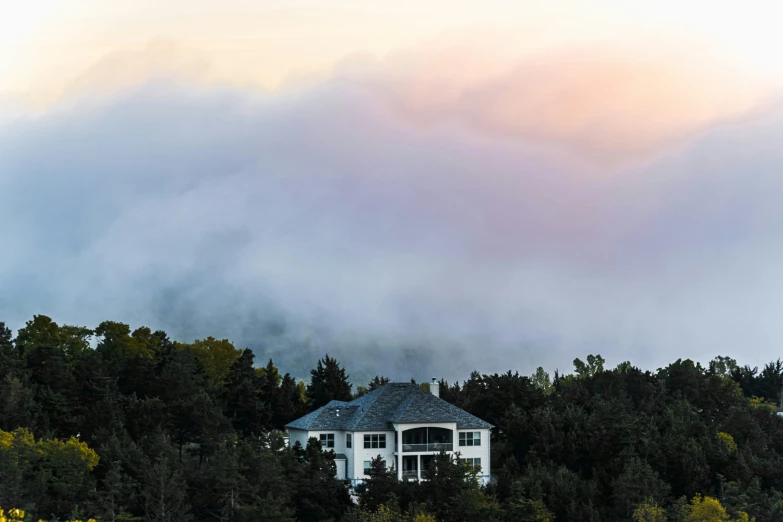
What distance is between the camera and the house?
Answer: 8244 cm

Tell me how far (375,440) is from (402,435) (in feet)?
7.51

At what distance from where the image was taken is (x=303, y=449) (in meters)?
82.0

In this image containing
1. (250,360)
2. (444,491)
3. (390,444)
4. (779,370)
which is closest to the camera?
(444,491)

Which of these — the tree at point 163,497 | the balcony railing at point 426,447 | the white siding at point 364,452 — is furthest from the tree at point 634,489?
the tree at point 163,497

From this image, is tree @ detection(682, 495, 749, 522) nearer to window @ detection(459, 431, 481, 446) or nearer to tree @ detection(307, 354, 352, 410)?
window @ detection(459, 431, 481, 446)

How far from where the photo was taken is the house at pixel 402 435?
270 ft

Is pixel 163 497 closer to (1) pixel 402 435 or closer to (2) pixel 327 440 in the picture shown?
(2) pixel 327 440

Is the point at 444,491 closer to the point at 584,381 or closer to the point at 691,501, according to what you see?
the point at 691,501

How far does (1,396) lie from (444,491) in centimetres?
3450

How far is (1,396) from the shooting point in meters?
76.1

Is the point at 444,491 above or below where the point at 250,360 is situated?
below

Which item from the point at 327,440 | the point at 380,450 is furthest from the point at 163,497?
the point at 380,450

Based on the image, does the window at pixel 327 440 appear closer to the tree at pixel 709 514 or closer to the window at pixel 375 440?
the window at pixel 375 440

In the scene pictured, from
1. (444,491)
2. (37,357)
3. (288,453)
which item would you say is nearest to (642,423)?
(444,491)
